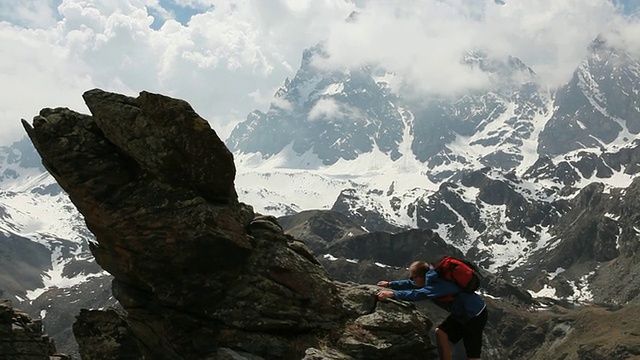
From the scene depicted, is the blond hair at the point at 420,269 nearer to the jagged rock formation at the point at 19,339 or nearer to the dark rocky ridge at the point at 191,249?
the dark rocky ridge at the point at 191,249

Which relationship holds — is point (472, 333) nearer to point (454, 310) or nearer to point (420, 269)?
point (454, 310)

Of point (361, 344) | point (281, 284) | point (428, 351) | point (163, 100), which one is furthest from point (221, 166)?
point (428, 351)

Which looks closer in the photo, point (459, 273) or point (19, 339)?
point (459, 273)

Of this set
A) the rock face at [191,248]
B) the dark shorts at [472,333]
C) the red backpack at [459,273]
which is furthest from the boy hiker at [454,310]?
the rock face at [191,248]

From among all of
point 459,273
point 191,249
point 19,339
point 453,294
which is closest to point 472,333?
point 453,294

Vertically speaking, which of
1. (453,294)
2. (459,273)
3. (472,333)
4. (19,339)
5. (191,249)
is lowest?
(19,339)

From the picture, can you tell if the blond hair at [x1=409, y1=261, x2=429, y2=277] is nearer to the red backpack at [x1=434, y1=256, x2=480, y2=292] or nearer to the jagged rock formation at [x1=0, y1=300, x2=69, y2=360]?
the red backpack at [x1=434, y1=256, x2=480, y2=292]

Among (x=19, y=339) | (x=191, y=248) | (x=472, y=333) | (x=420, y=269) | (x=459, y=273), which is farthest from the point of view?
(x=19, y=339)

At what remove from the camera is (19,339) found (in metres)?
42.8

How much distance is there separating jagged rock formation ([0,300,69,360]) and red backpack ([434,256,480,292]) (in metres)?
33.8

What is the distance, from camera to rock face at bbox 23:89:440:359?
25.8 metres

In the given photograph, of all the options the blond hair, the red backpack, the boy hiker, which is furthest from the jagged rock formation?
the red backpack

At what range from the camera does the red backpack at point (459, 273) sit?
2170cm

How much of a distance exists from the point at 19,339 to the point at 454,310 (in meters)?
34.4
